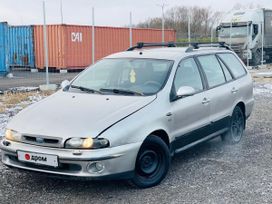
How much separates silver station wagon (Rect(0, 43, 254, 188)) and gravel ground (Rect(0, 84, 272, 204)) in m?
0.25

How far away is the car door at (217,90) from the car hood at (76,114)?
53.3 inches

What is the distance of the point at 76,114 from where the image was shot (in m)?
4.71

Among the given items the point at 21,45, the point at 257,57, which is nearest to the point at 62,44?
the point at 21,45

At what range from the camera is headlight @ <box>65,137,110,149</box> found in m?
4.31

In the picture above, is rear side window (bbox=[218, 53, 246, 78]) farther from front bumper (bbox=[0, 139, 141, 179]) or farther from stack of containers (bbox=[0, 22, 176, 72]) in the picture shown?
stack of containers (bbox=[0, 22, 176, 72])

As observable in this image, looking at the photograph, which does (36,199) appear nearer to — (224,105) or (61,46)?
(224,105)

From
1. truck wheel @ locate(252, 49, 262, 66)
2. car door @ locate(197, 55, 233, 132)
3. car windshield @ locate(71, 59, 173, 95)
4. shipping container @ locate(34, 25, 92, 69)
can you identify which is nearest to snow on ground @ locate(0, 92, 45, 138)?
car windshield @ locate(71, 59, 173, 95)

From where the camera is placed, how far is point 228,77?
22.1 feet

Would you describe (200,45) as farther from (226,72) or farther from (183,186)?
(183,186)

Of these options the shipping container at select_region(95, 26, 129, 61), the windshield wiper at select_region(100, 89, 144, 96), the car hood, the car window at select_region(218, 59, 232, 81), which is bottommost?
the car hood

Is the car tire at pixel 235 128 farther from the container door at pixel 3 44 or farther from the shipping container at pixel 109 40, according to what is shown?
the shipping container at pixel 109 40

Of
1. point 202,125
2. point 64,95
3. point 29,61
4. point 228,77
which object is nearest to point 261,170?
point 202,125

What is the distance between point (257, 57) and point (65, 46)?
11565 mm

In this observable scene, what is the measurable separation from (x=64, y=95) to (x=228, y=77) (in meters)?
2.68
